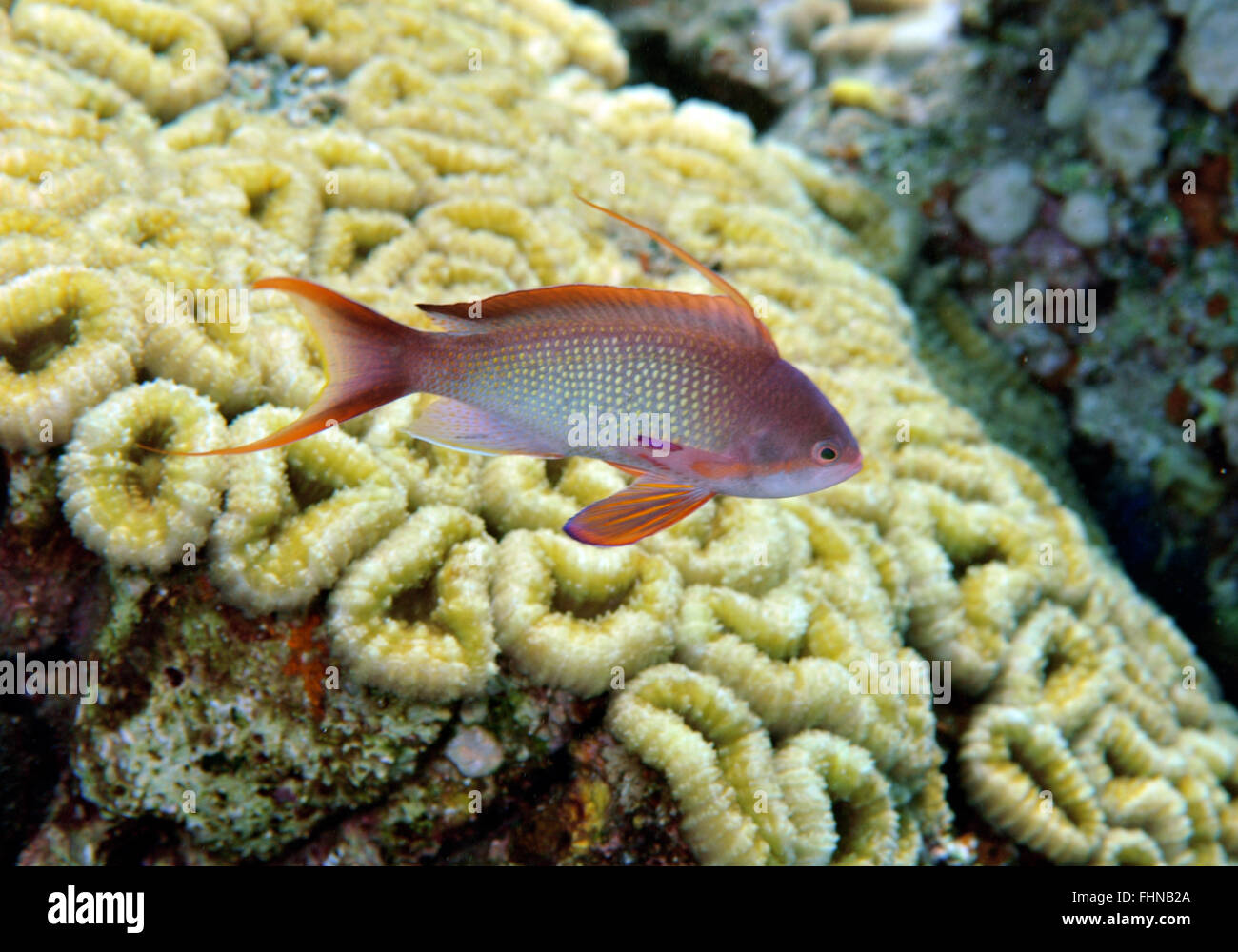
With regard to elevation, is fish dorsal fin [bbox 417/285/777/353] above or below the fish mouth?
above

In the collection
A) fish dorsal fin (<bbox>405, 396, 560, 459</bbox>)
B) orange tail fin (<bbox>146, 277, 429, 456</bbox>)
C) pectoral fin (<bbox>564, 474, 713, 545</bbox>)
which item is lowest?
pectoral fin (<bbox>564, 474, 713, 545</bbox>)

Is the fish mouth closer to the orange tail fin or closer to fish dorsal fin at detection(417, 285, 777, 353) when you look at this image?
fish dorsal fin at detection(417, 285, 777, 353)

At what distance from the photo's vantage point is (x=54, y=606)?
236cm

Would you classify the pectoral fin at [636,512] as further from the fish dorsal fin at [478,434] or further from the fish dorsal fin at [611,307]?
the fish dorsal fin at [611,307]

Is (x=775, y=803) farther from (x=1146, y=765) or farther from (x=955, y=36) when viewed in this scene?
(x=955, y=36)

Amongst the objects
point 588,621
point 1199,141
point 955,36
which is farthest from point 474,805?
point 955,36

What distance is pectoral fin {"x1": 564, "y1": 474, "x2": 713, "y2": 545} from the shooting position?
60.9 inches

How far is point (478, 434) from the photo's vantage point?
1.70 m

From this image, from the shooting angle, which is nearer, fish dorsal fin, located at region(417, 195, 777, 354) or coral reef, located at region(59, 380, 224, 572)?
fish dorsal fin, located at region(417, 195, 777, 354)

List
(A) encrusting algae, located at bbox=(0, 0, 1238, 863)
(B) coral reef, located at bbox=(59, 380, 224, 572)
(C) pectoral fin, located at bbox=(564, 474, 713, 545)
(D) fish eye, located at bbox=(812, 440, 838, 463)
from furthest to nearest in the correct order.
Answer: (A) encrusting algae, located at bbox=(0, 0, 1238, 863) < (B) coral reef, located at bbox=(59, 380, 224, 572) < (D) fish eye, located at bbox=(812, 440, 838, 463) < (C) pectoral fin, located at bbox=(564, 474, 713, 545)

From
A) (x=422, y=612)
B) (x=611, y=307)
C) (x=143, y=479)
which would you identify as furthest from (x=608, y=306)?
(x=143, y=479)

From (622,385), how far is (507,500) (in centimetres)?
111

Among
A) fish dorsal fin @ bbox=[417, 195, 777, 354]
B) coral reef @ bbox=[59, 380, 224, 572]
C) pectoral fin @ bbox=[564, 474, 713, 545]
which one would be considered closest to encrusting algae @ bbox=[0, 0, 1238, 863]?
coral reef @ bbox=[59, 380, 224, 572]

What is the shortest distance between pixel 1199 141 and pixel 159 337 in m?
4.72
